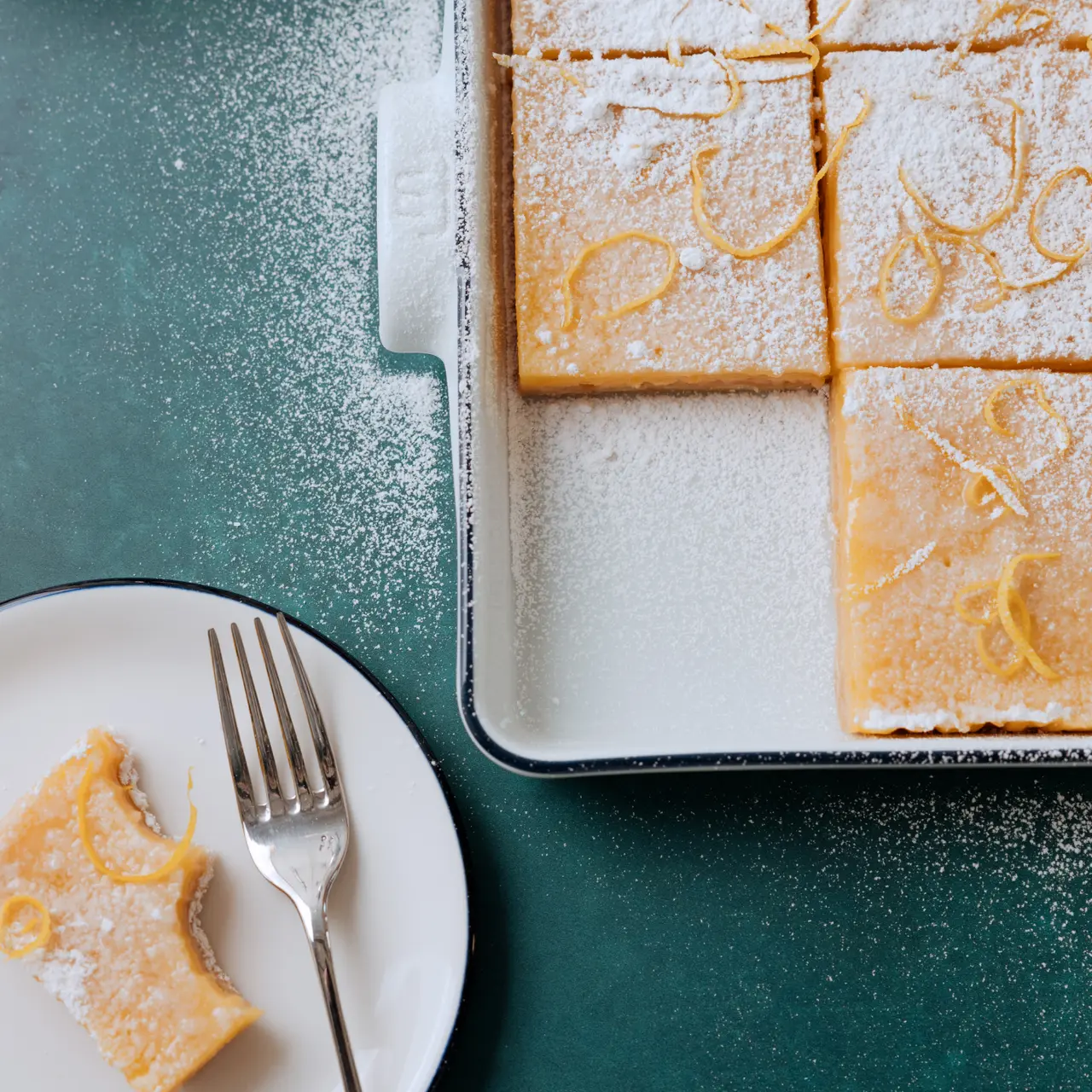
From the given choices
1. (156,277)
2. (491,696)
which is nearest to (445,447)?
(491,696)

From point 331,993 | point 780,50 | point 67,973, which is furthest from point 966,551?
point 67,973

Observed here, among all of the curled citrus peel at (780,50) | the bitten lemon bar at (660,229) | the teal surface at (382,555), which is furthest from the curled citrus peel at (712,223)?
the teal surface at (382,555)

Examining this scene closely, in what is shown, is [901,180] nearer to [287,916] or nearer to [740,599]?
[740,599]

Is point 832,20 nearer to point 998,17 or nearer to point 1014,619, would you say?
point 998,17

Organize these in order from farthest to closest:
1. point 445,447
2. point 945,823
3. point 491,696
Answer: point 445,447, point 945,823, point 491,696

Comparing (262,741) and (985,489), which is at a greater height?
(985,489)

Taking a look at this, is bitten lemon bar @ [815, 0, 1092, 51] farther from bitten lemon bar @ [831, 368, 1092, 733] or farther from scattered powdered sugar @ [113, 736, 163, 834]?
scattered powdered sugar @ [113, 736, 163, 834]

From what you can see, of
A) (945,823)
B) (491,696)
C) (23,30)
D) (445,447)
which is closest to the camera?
(491,696)
